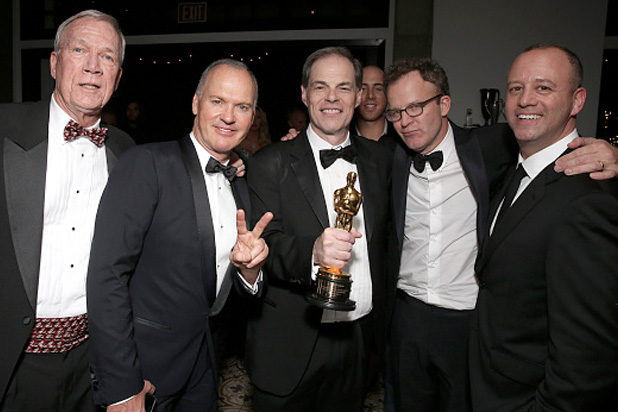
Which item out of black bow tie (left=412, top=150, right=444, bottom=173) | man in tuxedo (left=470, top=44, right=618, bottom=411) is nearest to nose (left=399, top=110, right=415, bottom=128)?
black bow tie (left=412, top=150, right=444, bottom=173)

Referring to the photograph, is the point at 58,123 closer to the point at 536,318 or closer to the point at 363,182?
the point at 363,182

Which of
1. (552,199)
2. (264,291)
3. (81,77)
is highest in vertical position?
(81,77)

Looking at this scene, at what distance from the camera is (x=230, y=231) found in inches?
75.2

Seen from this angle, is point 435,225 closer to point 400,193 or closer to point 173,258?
point 400,193

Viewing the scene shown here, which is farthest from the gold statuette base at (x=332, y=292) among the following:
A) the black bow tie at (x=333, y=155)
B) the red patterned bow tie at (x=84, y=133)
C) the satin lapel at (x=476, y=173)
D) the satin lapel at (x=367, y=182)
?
the red patterned bow tie at (x=84, y=133)

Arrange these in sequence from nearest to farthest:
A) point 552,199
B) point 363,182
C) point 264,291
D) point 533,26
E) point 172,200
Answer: point 552,199 < point 172,200 < point 264,291 < point 363,182 < point 533,26

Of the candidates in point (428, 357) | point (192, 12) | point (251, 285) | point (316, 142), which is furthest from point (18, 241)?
point (192, 12)

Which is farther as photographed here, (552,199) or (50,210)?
(50,210)

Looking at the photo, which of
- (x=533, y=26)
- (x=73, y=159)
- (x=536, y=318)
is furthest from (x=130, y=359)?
(x=533, y=26)

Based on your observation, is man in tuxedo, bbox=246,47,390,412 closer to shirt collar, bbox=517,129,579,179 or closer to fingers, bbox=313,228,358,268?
fingers, bbox=313,228,358,268

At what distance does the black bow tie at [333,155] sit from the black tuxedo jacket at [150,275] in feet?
2.13

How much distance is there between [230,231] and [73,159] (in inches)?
29.1

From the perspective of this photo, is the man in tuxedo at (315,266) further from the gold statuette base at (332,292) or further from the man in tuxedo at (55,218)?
the man in tuxedo at (55,218)

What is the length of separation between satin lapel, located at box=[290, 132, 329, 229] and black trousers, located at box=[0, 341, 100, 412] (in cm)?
121
